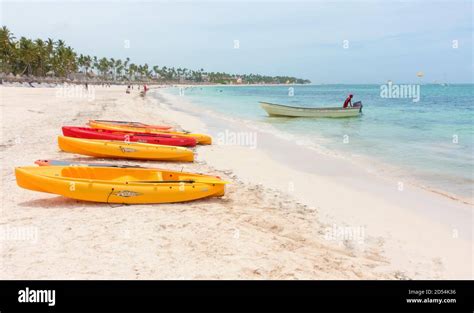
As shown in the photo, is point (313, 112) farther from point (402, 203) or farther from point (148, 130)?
point (402, 203)

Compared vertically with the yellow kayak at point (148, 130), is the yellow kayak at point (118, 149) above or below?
below

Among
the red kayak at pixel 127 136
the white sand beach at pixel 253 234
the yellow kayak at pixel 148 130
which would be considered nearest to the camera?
the white sand beach at pixel 253 234

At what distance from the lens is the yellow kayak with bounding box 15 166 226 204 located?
729 centimetres

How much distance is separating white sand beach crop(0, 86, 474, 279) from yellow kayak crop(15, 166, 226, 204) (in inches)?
8.7

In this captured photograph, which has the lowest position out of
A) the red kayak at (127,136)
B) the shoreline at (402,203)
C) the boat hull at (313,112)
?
the shoreline at (402,203)

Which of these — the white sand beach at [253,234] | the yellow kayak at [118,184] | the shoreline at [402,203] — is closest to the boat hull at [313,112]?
the shoreline at [402,203]

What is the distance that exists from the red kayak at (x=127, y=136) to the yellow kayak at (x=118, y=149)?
1.29 meters

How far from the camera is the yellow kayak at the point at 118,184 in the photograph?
23.9 feet

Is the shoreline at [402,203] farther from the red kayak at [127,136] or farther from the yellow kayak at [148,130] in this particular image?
the yellow kayak at [148,130]

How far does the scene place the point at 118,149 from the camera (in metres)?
11.7

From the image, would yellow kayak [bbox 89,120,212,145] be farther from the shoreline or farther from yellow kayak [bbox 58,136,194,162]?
the shoreline
